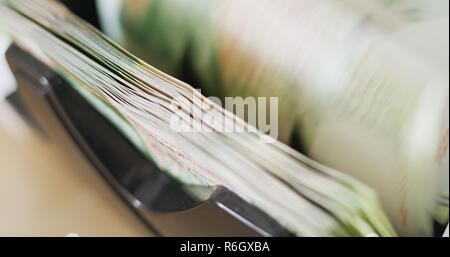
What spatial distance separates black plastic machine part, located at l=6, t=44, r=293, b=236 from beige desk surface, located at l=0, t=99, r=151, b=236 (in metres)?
0.03

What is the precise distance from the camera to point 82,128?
49cm

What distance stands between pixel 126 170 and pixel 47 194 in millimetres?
130

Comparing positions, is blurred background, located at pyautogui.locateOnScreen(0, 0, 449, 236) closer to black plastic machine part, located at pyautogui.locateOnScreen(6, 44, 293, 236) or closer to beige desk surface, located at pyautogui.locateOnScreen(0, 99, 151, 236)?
black plastic machine part, located at pyautogui.locateOnScreen(6, 44, 293, 236)

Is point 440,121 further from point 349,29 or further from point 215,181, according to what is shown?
point 215,181

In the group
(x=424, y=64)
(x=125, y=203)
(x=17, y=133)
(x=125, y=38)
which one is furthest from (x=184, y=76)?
(x=17, y=133)

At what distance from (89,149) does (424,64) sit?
1.19 feet
